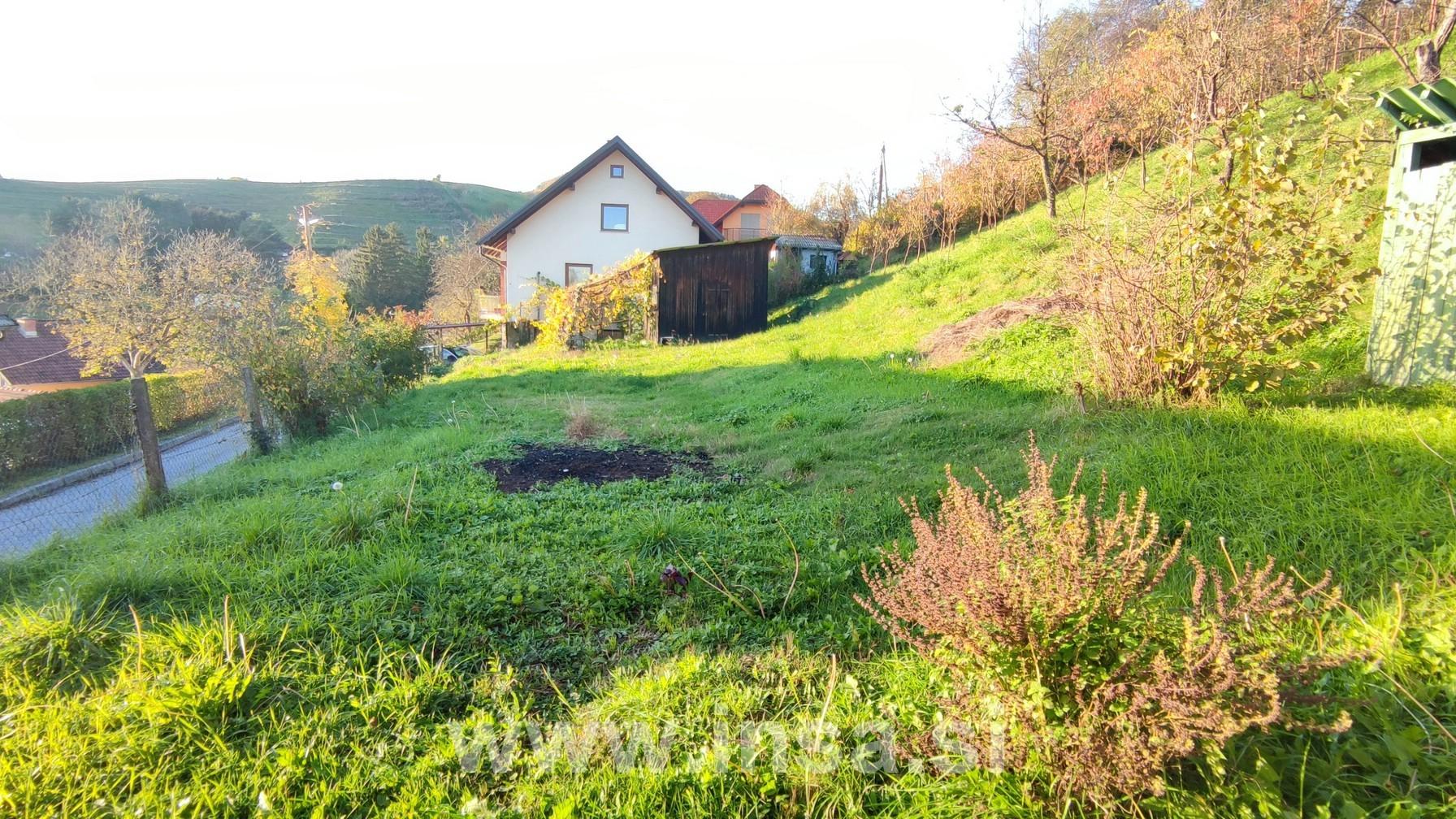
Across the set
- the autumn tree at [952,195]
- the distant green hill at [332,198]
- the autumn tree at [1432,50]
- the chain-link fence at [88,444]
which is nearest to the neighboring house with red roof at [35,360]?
the chain-link fence at [88,444]

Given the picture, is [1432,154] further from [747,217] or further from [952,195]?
[747,217]

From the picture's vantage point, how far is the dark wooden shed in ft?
63.3

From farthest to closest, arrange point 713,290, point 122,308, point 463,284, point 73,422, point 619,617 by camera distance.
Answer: point 463,284, point 713,290, point 122,308, point 73,422, point 619,617

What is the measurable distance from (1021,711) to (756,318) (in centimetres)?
1889

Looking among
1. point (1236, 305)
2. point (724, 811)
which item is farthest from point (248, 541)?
point (1236, 305)

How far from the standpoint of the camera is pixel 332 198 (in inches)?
3332

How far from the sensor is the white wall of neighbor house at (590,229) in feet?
84.5

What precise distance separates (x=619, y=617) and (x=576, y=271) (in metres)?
24.3

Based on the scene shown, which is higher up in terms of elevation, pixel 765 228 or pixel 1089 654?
pixel 765 228

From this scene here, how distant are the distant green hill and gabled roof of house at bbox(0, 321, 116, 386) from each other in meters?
45.8

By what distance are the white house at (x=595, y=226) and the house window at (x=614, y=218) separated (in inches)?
1.2

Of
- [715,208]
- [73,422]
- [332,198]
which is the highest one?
[332,198]

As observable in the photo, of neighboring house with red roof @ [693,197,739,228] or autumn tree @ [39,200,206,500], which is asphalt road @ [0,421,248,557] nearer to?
autumn tree @ [39,200,206,500]

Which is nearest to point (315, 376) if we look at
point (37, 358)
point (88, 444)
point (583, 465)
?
point (583, 465)
